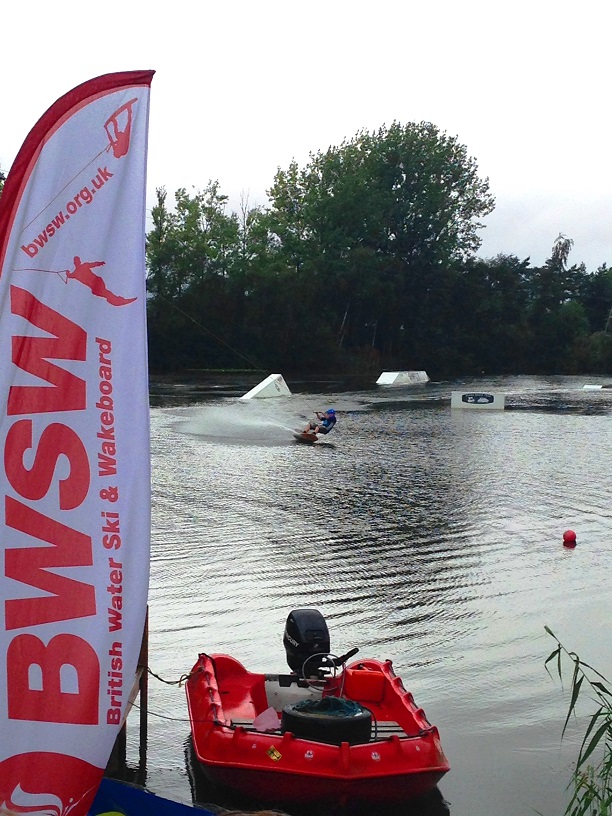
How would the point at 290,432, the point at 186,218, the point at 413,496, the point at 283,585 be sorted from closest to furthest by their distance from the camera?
the point at 283,585
the point at 413,496
the point at 290,432
the point at 186,218

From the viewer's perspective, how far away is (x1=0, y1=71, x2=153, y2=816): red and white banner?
377cm

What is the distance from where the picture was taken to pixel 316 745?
6699 mm

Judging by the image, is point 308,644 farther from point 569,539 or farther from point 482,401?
point 482,401

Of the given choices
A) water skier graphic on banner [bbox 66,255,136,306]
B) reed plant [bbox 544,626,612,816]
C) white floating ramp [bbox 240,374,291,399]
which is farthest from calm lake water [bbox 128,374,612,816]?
white floating ramp [bbox 240,374,291,399]

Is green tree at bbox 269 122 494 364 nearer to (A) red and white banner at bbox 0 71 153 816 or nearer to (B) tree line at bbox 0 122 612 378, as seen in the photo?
(B) tree line at bbox 0 122 612 378

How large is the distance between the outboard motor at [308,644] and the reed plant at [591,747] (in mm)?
1725

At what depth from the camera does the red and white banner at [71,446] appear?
377cm

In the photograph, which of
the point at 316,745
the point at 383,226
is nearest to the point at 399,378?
the point at 383,226

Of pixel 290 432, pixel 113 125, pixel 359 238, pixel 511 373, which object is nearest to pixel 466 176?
pixel 359 238

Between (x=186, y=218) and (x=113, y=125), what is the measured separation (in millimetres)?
87529

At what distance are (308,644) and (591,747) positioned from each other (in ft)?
10.5

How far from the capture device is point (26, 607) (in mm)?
3779

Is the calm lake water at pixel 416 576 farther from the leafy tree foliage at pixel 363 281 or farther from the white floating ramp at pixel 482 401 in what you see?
the leafy tree foliage at pixel 363 281

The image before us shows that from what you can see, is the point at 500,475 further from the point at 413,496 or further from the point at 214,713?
the point at 214,713
